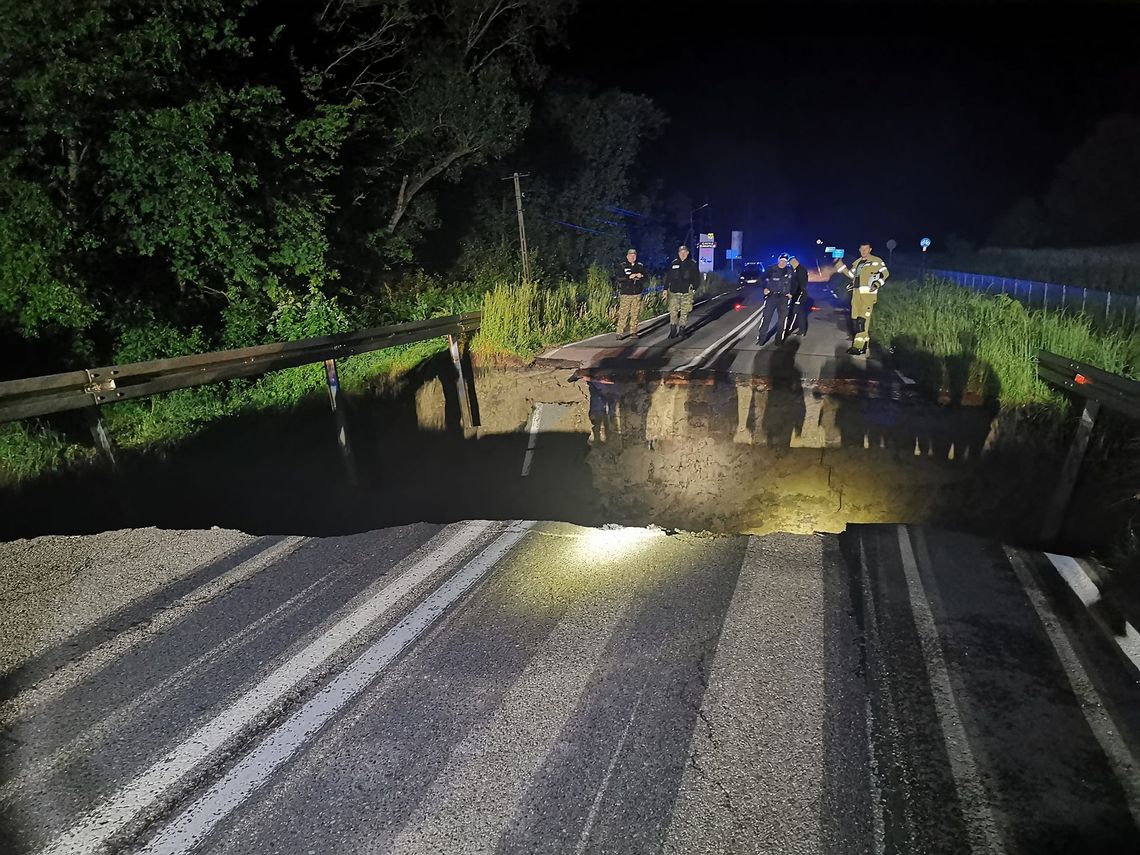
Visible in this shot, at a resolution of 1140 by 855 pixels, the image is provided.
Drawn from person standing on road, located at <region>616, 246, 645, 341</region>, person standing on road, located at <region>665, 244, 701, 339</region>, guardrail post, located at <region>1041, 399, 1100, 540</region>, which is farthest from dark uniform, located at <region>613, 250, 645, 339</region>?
guardrail post, located at <region>1041, 399, 1100, 540</region>

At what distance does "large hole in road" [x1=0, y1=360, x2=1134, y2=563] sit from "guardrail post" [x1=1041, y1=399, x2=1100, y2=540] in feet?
0.45

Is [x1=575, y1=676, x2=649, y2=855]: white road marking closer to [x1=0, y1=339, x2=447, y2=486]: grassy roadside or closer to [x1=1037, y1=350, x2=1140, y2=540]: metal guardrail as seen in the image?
[x1=1037, y1=350, x2=1140, y2=540]: metal guardrail

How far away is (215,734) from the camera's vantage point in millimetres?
2539

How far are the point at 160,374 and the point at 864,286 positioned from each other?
11325 millimetres

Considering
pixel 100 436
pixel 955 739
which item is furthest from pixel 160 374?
pixel 955 739

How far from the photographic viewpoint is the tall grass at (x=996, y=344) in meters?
7.65

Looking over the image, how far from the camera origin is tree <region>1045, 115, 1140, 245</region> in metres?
53.6

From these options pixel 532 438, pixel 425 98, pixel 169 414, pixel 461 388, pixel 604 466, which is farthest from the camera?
pixel 425 98

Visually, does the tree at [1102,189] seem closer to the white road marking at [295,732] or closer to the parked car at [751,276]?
the parked car at [751,276]

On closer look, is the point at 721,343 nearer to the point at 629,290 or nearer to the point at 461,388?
the point at 629,290

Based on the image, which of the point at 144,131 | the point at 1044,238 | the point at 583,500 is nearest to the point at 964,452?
the point at 583,500

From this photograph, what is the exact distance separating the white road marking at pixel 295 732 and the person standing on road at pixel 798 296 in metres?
12.2

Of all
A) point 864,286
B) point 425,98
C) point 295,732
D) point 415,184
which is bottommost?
point 295,732

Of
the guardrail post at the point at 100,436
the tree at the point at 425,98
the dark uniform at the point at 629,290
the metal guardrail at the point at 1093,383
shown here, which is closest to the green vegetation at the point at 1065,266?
the dark uniform at the point at 629,290
